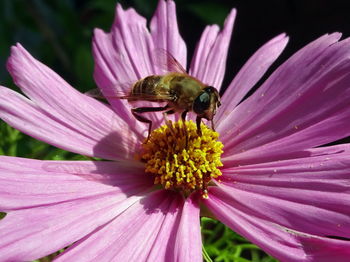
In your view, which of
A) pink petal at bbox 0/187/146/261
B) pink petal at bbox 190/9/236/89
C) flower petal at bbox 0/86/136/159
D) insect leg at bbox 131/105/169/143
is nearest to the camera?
pink petal at bbox 0/187/146/261

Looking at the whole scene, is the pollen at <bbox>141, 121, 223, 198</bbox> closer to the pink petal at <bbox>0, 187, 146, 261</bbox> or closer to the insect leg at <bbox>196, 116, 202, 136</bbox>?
the insect leg at <bbox>196, 116, 202, 136</bbox>

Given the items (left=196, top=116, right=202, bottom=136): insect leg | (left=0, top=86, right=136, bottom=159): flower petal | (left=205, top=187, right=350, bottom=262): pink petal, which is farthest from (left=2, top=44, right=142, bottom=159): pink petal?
(left=205, top=187, right=350, bottom=262): pink petal

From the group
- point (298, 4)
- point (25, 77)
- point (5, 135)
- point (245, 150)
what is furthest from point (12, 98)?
point (298, 4)

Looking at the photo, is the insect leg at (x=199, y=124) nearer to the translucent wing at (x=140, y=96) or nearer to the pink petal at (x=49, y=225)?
the translucent wing at (x=140, y=96)

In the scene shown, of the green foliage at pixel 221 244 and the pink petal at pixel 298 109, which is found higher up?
the pink petal at pixel 298 109

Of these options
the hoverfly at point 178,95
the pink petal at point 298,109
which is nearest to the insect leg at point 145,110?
the hoverfly at point 178,95

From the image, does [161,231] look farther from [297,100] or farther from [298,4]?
[298,4]
